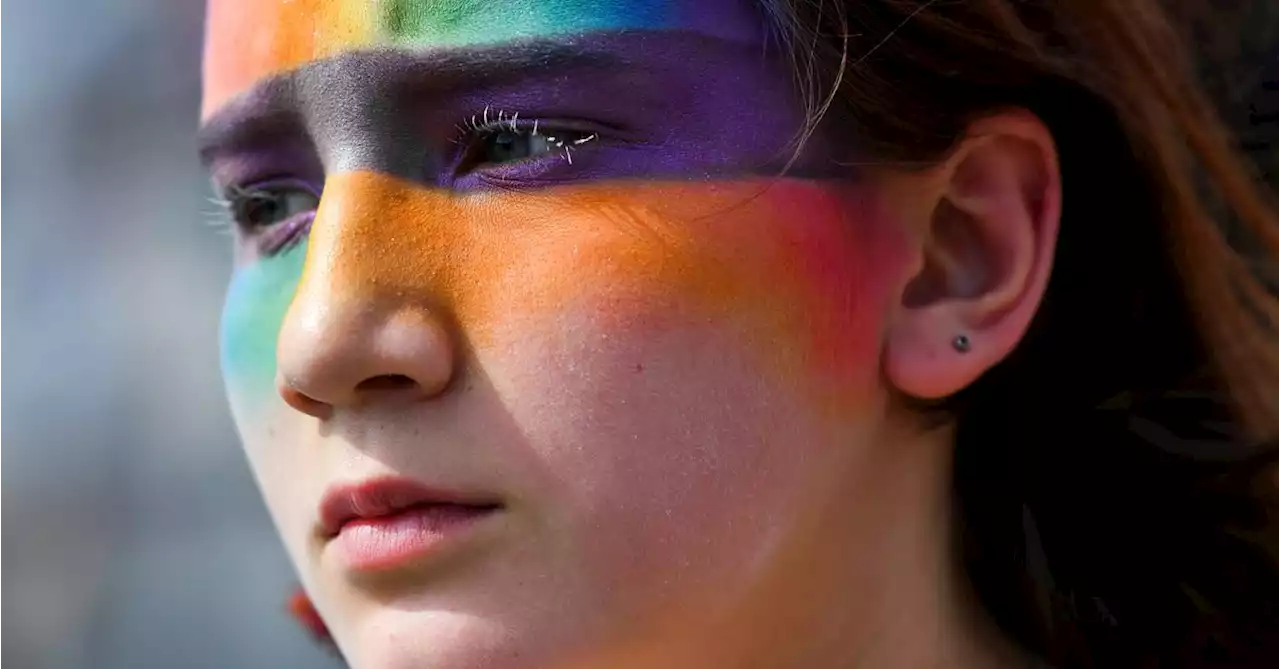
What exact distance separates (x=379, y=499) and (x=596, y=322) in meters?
0.18

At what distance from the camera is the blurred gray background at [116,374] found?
1.68 metres

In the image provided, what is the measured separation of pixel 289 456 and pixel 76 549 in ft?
3.51

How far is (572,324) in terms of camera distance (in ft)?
2.32

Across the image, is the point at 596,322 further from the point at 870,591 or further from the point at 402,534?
the point at 870,591

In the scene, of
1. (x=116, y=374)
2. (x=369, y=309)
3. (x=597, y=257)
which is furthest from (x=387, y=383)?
(x=116, y=374)

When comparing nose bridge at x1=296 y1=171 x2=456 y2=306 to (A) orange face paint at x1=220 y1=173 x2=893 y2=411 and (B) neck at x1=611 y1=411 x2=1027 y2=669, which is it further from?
(B) neck at x1=611 y1=411 x2=1027 y2=669

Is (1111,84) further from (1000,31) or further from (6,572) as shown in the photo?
(6,572)

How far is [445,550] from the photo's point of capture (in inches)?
28.6

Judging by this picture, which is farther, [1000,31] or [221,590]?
[221,590]

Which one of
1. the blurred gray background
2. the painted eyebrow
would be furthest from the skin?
the blurred gray background

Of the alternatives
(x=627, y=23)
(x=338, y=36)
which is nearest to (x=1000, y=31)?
(x=627, y=23)

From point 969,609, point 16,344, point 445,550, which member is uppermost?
point 16,344

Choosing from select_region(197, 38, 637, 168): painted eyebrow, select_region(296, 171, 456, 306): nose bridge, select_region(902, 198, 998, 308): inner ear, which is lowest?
select_region(902, 198, 998, 308): inner ear

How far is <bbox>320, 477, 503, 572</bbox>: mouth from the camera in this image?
724 mm
